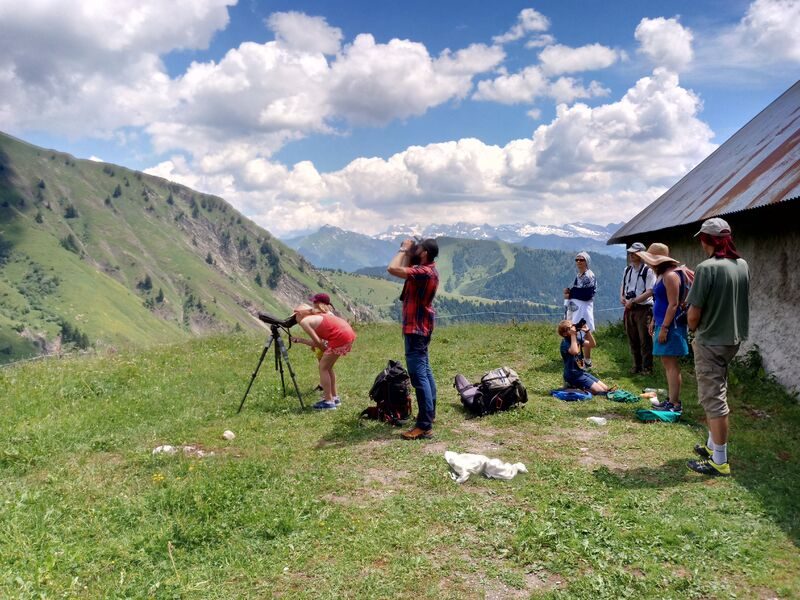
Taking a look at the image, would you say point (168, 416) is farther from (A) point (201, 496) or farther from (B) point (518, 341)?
(B) point (518, 341)

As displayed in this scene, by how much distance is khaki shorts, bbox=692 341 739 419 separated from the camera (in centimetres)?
689

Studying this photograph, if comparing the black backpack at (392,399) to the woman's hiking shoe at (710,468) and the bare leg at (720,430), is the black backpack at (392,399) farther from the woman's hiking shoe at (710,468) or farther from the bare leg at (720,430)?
the bare leg at (720,430)

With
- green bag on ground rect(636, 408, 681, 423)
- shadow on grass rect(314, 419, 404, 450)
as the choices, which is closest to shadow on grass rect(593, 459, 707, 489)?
green bag on ground rect(636, 408, 681, 423)

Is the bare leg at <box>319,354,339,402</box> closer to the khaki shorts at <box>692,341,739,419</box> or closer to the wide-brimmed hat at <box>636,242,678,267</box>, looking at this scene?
the wide-brimmed hat at <box>636,242,678,267</box>

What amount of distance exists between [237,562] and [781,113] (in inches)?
832

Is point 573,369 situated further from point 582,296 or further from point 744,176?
point 744,176

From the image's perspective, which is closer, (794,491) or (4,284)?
(794,491)

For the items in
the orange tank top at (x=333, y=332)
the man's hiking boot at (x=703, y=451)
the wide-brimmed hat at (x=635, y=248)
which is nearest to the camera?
the man's hiking boot at (x=703, y=451)

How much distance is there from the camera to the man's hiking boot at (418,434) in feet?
28.5

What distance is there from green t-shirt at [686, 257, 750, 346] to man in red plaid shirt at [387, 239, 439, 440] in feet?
11.8

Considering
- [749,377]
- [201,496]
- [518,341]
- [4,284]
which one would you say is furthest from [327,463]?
[4,284]

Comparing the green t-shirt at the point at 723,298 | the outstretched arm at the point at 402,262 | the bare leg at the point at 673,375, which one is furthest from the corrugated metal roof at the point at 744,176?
the outstretched arm at the point at 402,262

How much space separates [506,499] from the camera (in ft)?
21.1

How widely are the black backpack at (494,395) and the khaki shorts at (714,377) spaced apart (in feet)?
12.3
